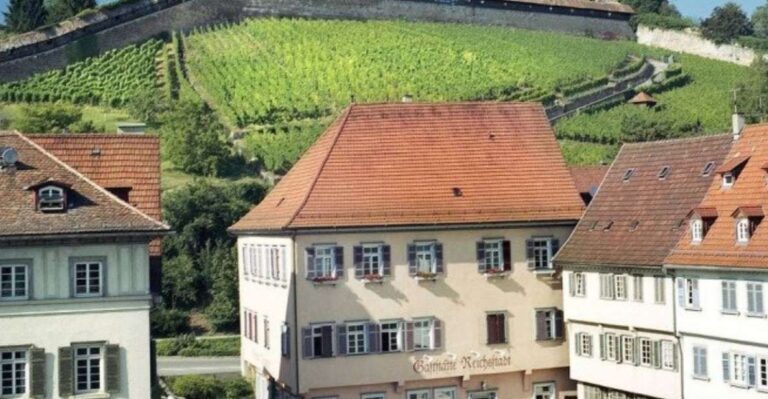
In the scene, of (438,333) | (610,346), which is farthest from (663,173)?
(438,333)

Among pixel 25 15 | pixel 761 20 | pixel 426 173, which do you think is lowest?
pixel 426 173

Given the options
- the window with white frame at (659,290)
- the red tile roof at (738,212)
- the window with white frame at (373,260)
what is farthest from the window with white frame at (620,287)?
the window with white frame at (373,260)

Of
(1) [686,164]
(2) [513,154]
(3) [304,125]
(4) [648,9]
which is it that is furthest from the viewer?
(4) [648,9]

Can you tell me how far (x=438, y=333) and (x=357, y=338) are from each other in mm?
2644

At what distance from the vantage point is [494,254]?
40.5 m

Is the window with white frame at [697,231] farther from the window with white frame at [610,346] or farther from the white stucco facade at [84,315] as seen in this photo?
the white stucco facade at [84,315]

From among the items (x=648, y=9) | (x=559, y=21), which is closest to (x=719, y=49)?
(x=559, y=21)

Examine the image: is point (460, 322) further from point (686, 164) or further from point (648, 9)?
point (648, 9)

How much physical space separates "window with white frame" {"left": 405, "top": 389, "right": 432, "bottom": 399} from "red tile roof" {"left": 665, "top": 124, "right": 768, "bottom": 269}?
850 centimetres

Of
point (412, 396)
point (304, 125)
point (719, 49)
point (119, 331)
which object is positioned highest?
point (719, 49)

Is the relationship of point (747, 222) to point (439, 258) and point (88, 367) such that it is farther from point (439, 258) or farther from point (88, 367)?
point (88, 367)

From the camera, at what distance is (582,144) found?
84.1m

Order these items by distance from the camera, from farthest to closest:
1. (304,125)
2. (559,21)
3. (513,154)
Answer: (559,21), (304,125), (513,154)

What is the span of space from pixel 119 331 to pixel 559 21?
101m
